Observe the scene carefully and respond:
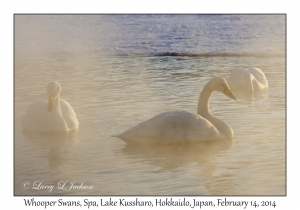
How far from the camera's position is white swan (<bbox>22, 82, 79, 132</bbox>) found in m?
11.0

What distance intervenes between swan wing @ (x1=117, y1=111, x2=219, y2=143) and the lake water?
136mm

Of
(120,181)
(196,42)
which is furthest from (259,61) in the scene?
(120,181)

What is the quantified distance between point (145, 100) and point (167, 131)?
3.29 meters

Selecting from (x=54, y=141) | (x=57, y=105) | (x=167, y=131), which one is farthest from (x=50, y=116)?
(x=167, y=131)

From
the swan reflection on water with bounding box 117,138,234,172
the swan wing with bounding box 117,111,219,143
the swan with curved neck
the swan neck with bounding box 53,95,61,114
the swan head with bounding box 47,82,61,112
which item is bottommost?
the swan reflection on water with bounding box 117,138,234,172

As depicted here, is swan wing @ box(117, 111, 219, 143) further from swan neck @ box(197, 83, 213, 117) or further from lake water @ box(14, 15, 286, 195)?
swan neck @ box(197, 83, 213, 117)

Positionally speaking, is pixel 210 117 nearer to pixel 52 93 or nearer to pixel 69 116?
pixel 69 116

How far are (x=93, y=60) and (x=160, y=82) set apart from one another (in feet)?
15.8

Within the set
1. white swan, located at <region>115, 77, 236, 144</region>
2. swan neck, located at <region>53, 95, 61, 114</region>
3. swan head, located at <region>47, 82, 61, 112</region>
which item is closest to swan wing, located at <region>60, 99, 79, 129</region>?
swan neck, located at <region>53, 95, 61, 114</region>

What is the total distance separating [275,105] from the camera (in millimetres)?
12836

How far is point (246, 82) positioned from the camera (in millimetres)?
15352

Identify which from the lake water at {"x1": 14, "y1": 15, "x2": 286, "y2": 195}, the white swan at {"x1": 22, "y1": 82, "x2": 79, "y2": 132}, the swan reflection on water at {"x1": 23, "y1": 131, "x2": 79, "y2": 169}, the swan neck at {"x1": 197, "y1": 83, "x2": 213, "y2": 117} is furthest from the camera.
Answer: the white swan at {"x1": 22, "y1": 82, "x2": 79, "y2": 132}
